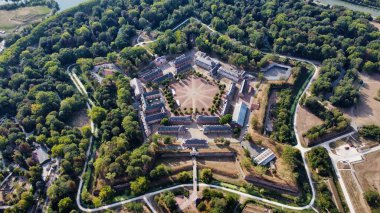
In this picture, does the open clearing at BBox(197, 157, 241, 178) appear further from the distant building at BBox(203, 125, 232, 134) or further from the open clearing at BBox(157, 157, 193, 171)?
the distant building at BBox(203, 125, 232, 134)

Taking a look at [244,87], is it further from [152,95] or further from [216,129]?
[152,95]

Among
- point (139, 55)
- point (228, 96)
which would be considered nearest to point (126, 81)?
point (139, 55)

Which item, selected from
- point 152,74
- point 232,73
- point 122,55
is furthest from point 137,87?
point 232,73

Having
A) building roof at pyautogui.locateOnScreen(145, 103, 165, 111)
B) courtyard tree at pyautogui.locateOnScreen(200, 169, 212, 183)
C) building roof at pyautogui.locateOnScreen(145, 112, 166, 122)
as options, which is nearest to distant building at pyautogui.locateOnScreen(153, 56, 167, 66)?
building roof at pyautogui.locateOnScreen(145, 103, 165, 111)

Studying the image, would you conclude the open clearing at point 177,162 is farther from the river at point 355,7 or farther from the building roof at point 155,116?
the river at point 355,7

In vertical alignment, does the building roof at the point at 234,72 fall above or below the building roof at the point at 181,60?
below

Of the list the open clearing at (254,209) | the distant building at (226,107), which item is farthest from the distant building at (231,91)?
the open clearing at (254,209)
